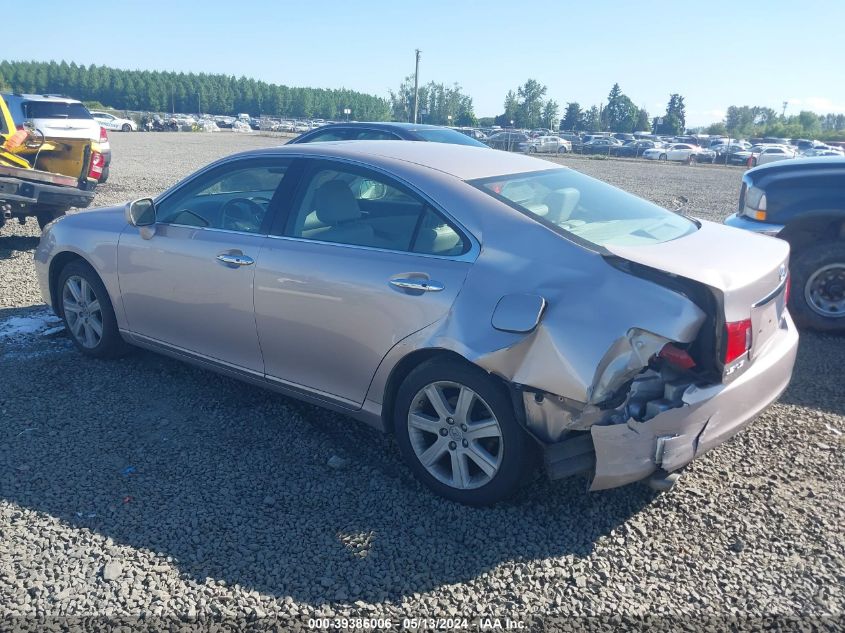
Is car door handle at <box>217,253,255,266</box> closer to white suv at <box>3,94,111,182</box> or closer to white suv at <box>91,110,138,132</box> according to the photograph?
white suv at <box>3,94,111,182</box>

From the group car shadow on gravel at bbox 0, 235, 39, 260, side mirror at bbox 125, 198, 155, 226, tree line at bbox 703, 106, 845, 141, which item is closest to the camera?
side mirror at bbox 125, 198, 155, 226

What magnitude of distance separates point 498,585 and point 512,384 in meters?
0.83

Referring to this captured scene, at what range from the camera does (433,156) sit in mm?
3912

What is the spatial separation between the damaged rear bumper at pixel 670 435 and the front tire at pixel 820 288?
328cm

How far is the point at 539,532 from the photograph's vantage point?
316 centimetres

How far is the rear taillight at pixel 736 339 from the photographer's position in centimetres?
295

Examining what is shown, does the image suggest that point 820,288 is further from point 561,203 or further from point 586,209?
point 561,203

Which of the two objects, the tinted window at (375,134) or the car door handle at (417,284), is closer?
the car door handle at (417,284)

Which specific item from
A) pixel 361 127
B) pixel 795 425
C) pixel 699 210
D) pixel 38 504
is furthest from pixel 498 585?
pixel 699 210

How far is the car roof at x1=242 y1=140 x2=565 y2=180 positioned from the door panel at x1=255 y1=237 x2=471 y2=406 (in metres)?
0.54

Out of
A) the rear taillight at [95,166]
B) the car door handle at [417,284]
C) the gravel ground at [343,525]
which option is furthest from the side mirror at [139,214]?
the rear taillight at [95,166]

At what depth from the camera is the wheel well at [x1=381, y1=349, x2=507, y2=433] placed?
3275mm

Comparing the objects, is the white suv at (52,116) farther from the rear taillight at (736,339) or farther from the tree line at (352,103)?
the tree line at (352,103)

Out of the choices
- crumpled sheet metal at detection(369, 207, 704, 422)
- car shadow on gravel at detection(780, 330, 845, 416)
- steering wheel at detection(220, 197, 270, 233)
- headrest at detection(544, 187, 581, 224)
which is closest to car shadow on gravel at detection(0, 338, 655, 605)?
crumpled sheet metal at detection(369, 207, 704, 422)
